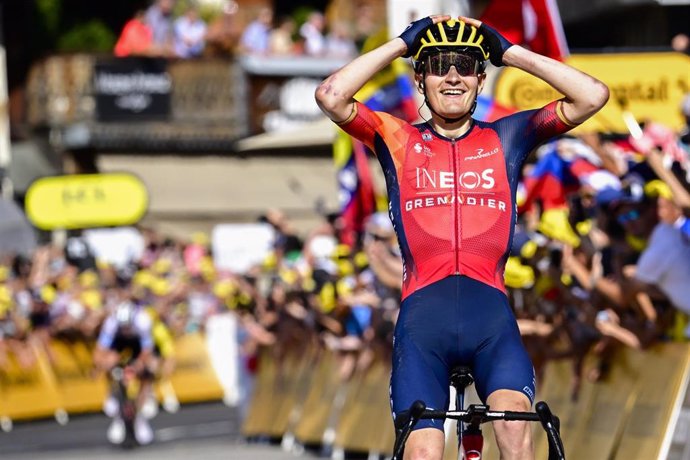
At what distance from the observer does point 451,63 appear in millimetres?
7234

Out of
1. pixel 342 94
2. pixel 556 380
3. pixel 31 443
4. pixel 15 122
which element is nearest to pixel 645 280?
pixel 556 380

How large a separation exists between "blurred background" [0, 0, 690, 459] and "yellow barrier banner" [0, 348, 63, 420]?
0.03 metres

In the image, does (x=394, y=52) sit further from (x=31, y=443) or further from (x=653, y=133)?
(x=31, y=443)

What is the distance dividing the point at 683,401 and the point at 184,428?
12.3m

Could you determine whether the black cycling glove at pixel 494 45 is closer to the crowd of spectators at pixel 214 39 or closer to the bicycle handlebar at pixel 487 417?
the bicycle handlebar at pixel 487 417

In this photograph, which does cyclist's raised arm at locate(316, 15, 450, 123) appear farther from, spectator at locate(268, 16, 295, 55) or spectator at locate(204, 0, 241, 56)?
spectator at locate(204, 0, 241, 56)

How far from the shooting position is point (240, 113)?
35.3 m

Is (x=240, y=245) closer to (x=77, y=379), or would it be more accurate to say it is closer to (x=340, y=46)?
(x=77, y=379)

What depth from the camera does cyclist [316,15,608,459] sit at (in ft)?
23.2

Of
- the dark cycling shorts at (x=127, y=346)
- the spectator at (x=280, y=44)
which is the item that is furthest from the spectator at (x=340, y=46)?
the dark cycling shorts at (x=127, y=346)

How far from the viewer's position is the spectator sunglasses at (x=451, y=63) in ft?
23.7

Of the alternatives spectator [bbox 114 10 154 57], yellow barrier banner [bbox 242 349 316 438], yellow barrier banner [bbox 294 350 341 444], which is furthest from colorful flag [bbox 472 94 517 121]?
spectator [bbox 114 10 154 57]

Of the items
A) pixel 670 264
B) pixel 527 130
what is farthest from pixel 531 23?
pixel 527 130

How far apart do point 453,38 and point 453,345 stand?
4.18 feet
